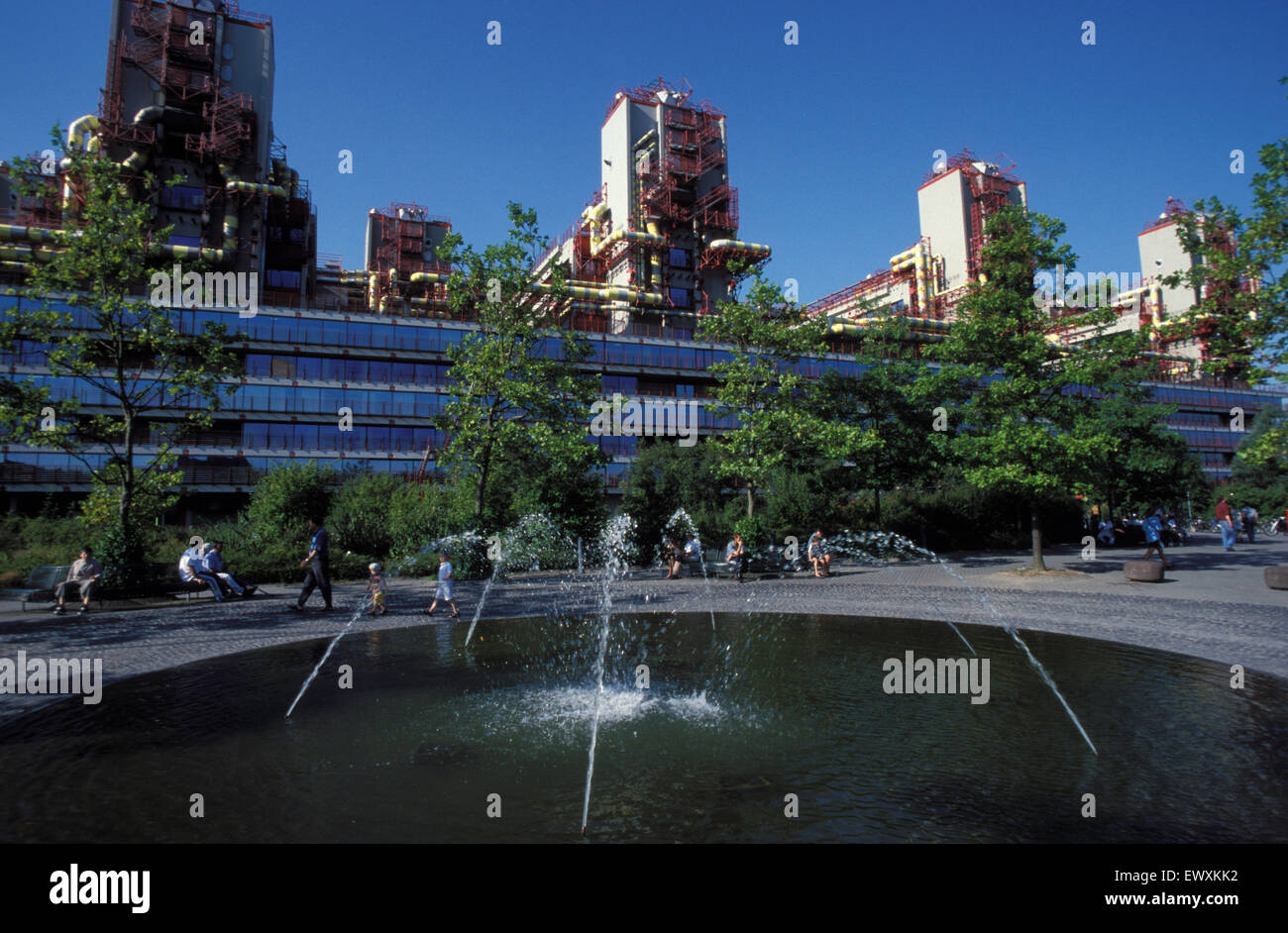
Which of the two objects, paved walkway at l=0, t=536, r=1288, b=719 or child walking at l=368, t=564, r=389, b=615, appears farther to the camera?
child walking at l=368, t=564, r=389, b=615

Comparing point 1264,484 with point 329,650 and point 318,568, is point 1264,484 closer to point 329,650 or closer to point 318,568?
point 318,568

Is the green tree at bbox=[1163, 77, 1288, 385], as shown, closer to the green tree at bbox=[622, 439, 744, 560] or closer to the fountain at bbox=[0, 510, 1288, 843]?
the fountain at bbox=[0, 510, 1288, 843]

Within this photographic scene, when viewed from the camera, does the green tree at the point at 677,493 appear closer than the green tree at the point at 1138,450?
Yes

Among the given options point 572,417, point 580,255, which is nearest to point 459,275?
point 572,417

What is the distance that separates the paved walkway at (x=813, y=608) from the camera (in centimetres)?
1145

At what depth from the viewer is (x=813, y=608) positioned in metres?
16.6

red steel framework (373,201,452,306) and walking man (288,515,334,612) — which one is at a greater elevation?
red steel framework (373,201,452,306)

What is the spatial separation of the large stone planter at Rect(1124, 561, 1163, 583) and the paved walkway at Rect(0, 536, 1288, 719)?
40cm

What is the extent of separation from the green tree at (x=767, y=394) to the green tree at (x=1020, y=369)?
16.2 feet

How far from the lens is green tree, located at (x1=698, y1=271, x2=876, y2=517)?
2739 cm

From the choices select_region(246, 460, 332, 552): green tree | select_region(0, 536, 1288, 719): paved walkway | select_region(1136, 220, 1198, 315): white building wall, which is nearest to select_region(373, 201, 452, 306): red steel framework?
select_region(246, 460, 332, 552): green tree

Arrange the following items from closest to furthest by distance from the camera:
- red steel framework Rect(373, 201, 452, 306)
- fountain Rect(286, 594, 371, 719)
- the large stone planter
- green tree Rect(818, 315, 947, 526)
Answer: fountain Rect(286, 594, 371, 719) < the large stone planter < green tree Rect(818, 315, 947, 526) < red steel framework Rect(373, 201, 452, 306)

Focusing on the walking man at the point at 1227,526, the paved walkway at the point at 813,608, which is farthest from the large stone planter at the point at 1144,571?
the walking man at the point at 1227,526

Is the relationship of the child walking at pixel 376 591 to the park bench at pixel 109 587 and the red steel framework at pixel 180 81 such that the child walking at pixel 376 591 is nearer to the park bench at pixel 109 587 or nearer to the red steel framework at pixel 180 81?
the park bench at pixel 109 587
